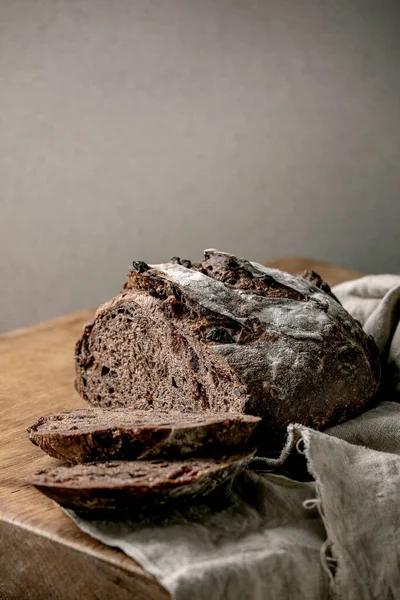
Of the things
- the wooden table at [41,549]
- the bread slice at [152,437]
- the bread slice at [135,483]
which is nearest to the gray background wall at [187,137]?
the wooden table at [41,549]

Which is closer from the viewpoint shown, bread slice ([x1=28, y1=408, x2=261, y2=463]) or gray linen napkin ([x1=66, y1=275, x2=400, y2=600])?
gray linen napkin ([x1=66, y1=275, x2=400, y2=600])

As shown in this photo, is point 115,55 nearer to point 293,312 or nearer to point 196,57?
point 196,57

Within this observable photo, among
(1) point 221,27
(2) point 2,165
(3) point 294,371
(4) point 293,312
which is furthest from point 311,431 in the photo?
(1) point 221,27

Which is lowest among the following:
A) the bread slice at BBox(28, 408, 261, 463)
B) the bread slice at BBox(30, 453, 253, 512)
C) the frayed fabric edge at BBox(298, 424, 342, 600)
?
the frayed fabric edge at BBox(298, 424, 342, 600)

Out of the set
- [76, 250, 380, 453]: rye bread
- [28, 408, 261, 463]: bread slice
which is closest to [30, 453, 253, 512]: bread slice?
[28, 408, 261, 463]: bread slice

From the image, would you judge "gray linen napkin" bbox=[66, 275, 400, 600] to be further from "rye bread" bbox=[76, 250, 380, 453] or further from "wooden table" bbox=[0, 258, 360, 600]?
"rye bread" bbox=[76, 250, 380, 453]

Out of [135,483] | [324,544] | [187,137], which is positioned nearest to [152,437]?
[135,483]
